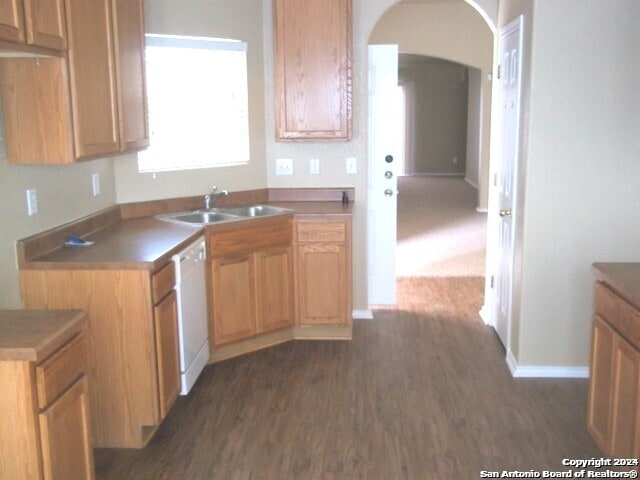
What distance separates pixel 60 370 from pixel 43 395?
12 cm

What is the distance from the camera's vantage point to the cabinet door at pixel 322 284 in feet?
14.5

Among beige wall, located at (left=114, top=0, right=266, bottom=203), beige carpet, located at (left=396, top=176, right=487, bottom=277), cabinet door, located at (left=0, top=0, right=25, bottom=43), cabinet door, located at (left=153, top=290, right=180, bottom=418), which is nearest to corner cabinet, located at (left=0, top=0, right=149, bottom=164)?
cabinet door, located at (left=0, top=0, right=25, bottom=43)

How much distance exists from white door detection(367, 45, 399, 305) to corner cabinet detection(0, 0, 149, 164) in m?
2.19

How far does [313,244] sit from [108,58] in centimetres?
179

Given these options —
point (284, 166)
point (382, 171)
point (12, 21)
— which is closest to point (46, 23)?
point (12, 21)

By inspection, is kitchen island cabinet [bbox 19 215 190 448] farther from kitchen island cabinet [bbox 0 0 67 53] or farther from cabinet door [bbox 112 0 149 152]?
kitchen island cabinet [bbox 0 0 67 53]

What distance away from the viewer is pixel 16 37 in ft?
7.64

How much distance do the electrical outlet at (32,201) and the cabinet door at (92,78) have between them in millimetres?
342

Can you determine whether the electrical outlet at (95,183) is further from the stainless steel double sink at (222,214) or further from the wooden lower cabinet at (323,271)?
the wooden lower cabinet at (323,271)

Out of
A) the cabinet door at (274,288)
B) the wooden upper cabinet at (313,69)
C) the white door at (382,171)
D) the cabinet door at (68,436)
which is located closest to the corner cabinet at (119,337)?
the cabinet door at (68,436)

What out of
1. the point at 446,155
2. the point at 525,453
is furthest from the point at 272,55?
the point at 446,155

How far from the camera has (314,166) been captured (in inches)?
193

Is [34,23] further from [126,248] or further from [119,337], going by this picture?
[119,337]

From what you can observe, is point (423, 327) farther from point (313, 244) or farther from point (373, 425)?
point (373, 425)
